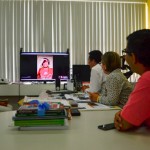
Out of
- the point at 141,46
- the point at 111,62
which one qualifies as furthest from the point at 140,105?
the point at 111,62

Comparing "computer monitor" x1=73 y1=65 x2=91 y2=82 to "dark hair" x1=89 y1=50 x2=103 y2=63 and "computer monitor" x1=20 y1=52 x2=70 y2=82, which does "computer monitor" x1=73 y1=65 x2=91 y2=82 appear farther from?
"dark hair" x1=89 y1=50 x2=103 y2=63

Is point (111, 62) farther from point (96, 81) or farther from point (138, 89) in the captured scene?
point (138, 89)

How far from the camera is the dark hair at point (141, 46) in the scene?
51.6 inches

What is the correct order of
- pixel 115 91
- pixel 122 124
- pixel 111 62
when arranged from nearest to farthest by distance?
pixel 122 124, pixel 115 91, pixel 111 62

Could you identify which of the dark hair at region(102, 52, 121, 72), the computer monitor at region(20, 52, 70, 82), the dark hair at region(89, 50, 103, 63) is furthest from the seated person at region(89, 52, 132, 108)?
the computer monitor at region(20, 52, 70, 82)

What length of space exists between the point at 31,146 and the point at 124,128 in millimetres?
469

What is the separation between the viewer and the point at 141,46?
4.32ft

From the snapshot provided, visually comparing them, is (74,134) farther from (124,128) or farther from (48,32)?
(48,32)

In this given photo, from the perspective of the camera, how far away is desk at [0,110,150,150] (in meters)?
1.05

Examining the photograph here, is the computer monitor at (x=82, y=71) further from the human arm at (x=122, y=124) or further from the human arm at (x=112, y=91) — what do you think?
the human arm at (x=122, y=124)

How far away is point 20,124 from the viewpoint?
1.31 metres

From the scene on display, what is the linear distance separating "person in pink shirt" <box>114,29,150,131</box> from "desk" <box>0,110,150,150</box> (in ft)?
0.17

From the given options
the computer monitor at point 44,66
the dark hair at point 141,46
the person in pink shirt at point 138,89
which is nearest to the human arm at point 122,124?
the person in pink shirt at point 138,89

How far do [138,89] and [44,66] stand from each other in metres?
3.27
